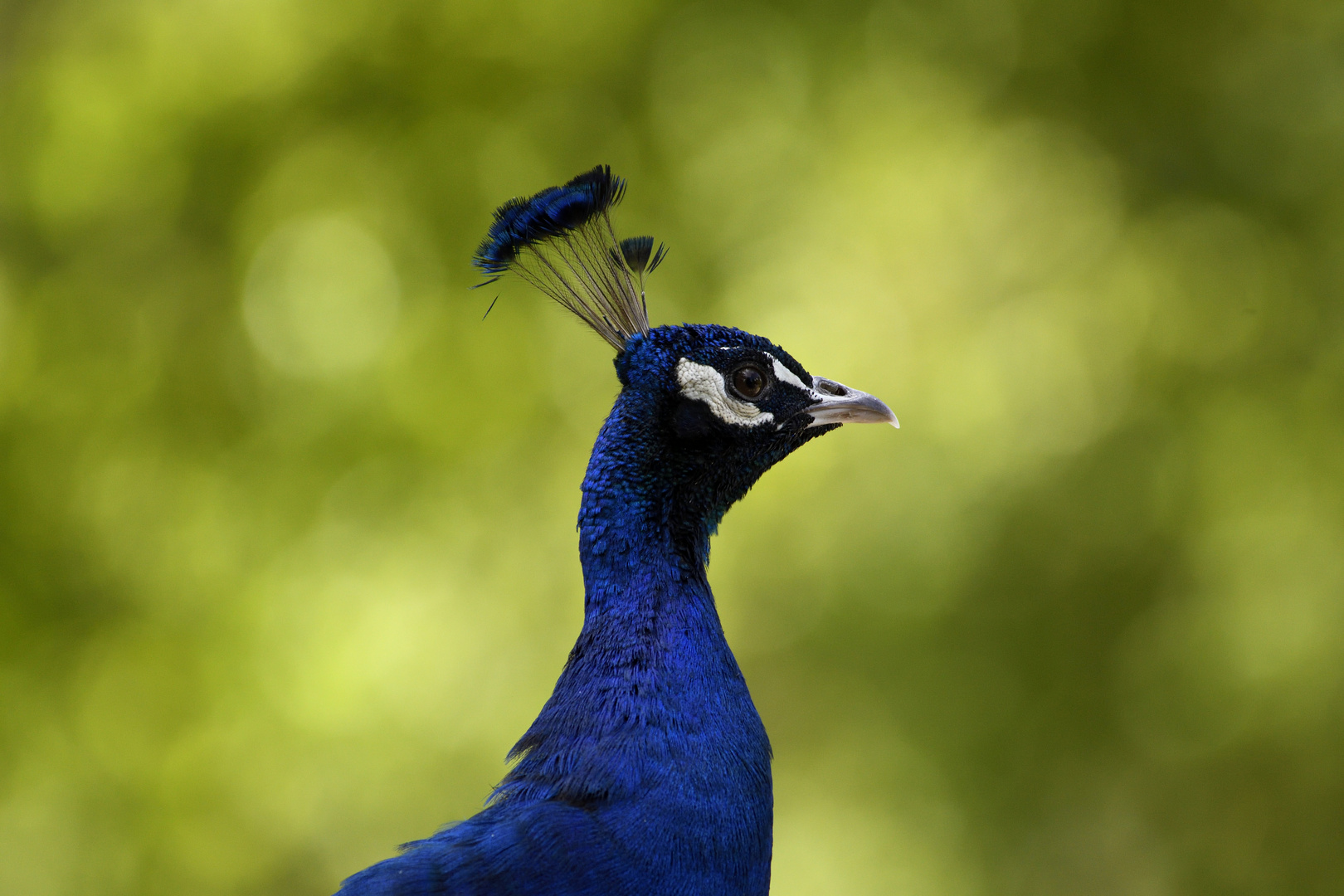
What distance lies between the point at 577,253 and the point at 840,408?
0.49m

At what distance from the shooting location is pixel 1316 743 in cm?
337

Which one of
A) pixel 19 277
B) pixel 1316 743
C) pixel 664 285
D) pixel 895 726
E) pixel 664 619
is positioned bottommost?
pixel 664 619

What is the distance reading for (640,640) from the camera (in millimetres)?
1418

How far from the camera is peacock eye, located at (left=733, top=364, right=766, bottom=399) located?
5.22ft

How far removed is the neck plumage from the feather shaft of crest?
0.21m

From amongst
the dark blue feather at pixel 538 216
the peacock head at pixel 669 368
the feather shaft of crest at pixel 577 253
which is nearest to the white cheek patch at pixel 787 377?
the peacock head at pixel 669 368

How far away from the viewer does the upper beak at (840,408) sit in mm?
1642

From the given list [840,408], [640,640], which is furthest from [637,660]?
[840,408]

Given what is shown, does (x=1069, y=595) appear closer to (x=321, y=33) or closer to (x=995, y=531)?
(x=995, y=531)

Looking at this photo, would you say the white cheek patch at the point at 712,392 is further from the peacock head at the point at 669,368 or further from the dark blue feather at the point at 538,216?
the dark blue feather at the point at 538,216

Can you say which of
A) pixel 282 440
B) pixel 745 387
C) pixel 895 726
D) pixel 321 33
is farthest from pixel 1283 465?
pixel 321 33

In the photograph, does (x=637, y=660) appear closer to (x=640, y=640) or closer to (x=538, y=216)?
(x=640, y=640)

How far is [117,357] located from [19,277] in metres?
0.48

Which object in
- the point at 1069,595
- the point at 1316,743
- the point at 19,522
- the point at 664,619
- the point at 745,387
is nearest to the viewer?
the point at 664,619
